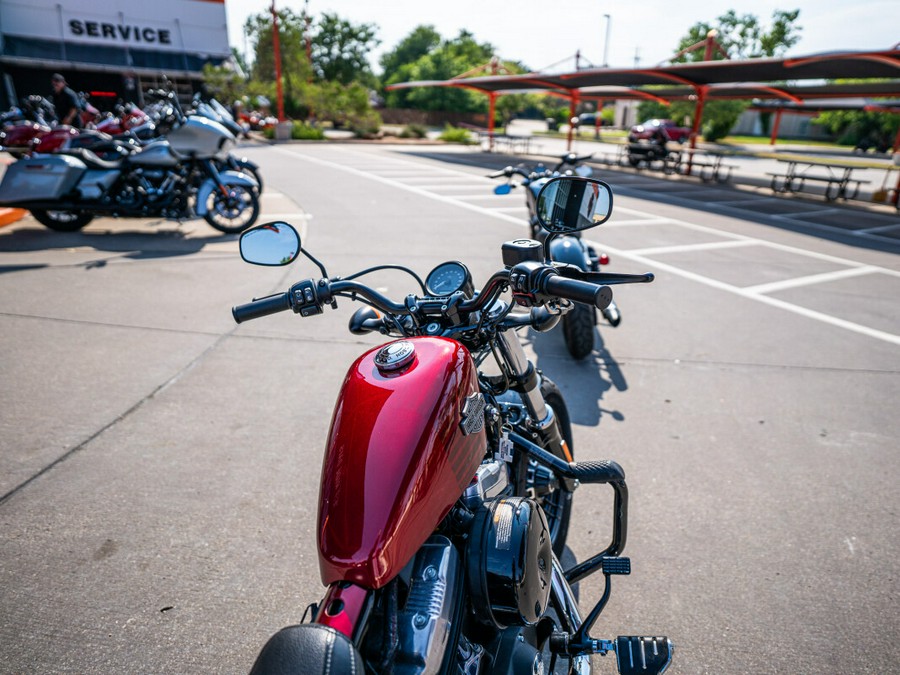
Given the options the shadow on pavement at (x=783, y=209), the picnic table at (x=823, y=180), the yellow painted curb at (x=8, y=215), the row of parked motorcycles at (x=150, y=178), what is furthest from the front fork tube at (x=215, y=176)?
the picnic table at (x=823, y=180)

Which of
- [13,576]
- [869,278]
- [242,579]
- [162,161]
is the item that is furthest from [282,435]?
[869,278]

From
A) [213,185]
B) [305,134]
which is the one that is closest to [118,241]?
[213,185]

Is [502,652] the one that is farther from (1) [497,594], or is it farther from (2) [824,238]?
Result: (2) [824,238]

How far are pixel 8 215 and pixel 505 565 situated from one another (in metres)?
10.4

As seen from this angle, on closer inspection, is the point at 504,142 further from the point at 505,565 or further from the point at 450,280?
the point at 505,565

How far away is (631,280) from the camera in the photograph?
152 cm

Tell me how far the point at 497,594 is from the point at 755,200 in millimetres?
15571

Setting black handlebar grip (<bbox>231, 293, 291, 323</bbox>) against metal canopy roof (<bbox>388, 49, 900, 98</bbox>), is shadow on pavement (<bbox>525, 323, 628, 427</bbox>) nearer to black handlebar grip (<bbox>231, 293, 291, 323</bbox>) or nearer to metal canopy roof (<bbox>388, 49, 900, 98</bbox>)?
black handlebar grip (<bbox>231, 293, 291, 323</bbox>)

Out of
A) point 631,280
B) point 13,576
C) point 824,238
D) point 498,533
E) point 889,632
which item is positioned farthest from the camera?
point 824,238

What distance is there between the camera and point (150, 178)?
843 centimetres

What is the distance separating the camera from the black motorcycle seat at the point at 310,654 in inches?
38.3

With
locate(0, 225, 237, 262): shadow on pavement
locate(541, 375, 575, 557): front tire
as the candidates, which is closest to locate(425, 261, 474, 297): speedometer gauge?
locate(541, 375, 575, 557): front tire

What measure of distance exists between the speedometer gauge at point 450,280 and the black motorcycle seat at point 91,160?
8323 mm

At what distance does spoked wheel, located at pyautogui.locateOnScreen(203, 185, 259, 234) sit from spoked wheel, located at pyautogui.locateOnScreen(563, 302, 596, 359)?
18.9 feet
